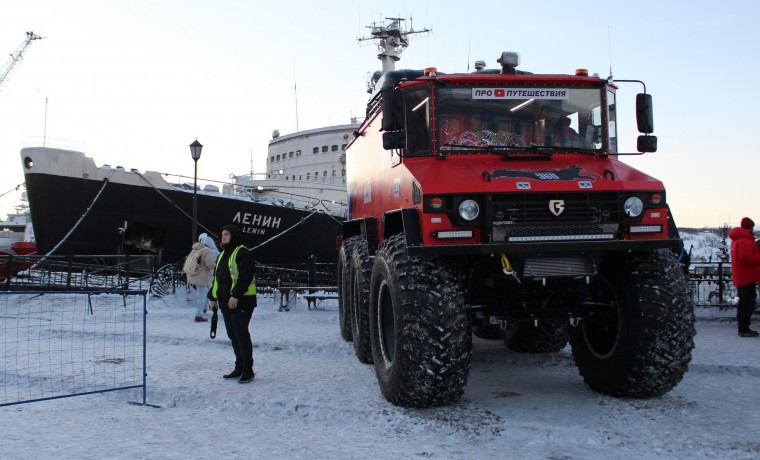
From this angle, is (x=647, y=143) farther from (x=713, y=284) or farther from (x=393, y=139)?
(x=713, y=284)

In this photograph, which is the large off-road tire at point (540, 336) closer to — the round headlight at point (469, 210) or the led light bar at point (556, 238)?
the led light bar at point (556, 238)

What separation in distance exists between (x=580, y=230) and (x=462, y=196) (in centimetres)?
107

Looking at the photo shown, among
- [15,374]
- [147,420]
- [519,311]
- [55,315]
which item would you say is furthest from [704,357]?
[55,315]

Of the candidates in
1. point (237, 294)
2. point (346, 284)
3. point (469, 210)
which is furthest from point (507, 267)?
point (346, 284)

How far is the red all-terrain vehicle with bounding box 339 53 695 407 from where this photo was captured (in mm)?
5277

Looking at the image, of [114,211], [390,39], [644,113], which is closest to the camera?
[644,113]

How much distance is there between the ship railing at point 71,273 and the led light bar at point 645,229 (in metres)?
13.5

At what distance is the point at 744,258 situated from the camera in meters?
9.78

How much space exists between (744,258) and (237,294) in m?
7.65

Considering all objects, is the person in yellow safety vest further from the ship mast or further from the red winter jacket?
the ship mast

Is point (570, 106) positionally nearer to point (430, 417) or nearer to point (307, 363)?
point (430, 417)

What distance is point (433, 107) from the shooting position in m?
6.04

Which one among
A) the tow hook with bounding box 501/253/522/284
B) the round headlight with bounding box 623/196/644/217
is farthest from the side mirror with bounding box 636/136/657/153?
the tow hook with bounding box 501/253/522/284

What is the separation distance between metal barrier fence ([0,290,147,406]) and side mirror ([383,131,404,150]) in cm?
288
